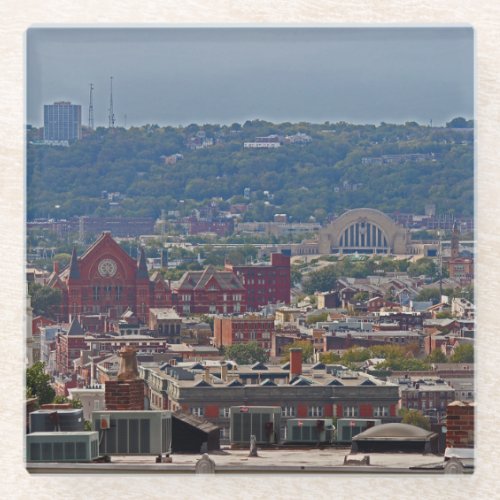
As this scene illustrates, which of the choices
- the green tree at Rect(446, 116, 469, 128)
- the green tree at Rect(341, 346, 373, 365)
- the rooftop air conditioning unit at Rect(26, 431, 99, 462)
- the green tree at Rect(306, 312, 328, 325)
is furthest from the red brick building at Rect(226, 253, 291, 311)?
the rooftop air conditioning unit at Rect(26, 431, 99, 462)

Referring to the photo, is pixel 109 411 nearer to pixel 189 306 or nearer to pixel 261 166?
pixel 189 306

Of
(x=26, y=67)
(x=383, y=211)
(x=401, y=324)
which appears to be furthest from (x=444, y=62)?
(x=26, y=67)

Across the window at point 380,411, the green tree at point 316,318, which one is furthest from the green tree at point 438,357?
the green tree at point 316,318

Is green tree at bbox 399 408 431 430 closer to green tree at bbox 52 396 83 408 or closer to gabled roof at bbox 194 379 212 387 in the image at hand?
gabled roof at bbox 194 379 212 387

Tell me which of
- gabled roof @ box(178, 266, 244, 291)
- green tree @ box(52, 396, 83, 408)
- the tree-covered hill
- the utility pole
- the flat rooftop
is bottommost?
the flat rooftop

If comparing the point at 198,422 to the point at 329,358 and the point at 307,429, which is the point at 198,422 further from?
the point at 329,358
